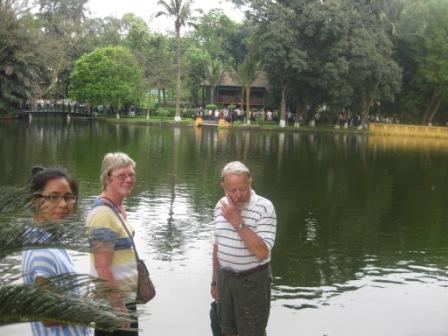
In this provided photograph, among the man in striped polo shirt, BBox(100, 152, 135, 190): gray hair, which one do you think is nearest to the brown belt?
the man in striped polo shirt

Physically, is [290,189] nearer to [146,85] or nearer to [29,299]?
[29,299]

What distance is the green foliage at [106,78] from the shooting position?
156 ft

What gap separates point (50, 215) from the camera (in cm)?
271

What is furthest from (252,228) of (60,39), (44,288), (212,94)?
(212,94)

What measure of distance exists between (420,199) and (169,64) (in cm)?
4115

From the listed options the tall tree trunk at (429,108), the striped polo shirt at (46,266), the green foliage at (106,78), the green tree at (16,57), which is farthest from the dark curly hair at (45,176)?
the tall tree trunk at (429,108)

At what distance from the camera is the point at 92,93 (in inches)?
1871

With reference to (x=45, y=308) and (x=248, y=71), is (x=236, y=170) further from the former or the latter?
(x=248, y=71)

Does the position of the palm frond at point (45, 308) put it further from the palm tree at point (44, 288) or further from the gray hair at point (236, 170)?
the gray hair at point (236, 170)

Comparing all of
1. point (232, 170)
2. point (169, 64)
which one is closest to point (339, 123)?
point (169, 64)

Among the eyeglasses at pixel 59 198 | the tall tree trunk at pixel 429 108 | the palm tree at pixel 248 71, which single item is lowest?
the eyeglasses at pixel 59 198

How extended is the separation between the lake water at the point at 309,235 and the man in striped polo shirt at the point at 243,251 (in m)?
1.39

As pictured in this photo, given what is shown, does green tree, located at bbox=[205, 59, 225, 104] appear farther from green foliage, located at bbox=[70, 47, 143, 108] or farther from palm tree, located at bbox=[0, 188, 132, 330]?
palm tree, located at bbox=[0, 188, 132, 330]

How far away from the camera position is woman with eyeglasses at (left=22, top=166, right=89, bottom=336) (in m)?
2.63
